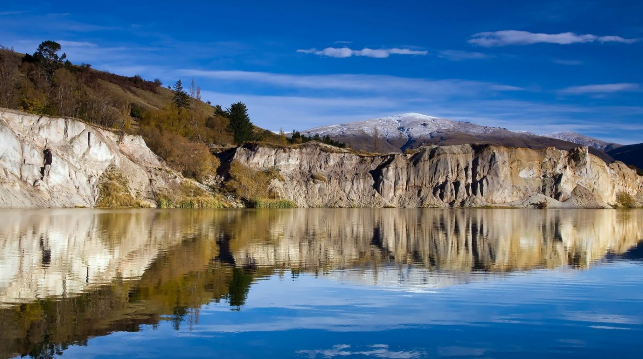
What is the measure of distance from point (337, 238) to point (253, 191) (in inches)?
2299

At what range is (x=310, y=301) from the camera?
1381 centimetres

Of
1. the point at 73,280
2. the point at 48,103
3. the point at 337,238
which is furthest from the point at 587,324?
the point at 48,103

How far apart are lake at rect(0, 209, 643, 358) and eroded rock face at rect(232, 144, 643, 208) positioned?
74601mm

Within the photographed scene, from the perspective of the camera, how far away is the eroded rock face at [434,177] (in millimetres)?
100000

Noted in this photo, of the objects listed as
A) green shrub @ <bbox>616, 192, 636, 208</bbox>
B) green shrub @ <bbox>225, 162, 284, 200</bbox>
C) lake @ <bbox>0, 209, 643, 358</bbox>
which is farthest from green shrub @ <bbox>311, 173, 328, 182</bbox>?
lake @ <bbox>0, 209, 643, 358</bbox>

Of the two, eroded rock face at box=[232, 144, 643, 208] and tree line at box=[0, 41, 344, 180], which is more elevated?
tree line at box=[0, 41, 344, 180]

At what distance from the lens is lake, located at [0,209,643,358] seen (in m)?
9.88

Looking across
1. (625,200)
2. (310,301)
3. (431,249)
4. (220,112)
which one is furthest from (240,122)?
(310,301)

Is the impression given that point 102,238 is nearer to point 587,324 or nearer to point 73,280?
point 73,280

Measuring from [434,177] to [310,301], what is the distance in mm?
93669

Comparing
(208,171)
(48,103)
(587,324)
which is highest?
(48,103)

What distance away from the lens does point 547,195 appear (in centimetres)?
10675

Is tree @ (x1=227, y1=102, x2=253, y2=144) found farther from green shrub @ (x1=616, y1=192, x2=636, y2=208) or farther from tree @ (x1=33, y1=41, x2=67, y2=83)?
green shrub @ (x1=616, y1=192, x2=636, y2=208)

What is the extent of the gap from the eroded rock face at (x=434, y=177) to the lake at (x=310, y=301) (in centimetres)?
7460
